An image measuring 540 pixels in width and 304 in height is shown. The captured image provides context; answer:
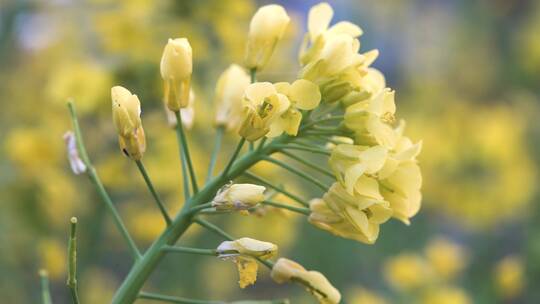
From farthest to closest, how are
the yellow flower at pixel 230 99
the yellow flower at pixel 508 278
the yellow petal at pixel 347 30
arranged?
1. the yellow flower at pixel 508 278
2. the yellow flower at pixel 230 99
3. the yellow petal at pixel 347 30

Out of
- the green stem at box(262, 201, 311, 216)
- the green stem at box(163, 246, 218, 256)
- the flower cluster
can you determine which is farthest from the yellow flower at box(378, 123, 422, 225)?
the green stem at box(163, 246, 218, 256)

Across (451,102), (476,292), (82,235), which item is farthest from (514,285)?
(451,102)

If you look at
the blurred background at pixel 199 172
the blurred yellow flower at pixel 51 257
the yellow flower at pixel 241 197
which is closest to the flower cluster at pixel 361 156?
the yellow flower at pixel 241 197

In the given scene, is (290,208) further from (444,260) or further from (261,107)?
(444,260)

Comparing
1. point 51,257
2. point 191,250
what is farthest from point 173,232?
point 51,257

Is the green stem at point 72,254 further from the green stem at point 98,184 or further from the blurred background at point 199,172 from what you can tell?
the blurred background at point 199,172

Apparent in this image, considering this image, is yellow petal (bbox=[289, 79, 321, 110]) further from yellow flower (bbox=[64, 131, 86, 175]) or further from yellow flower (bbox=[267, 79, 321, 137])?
yellow flower (bbox=[64, 131, 86, 175])
